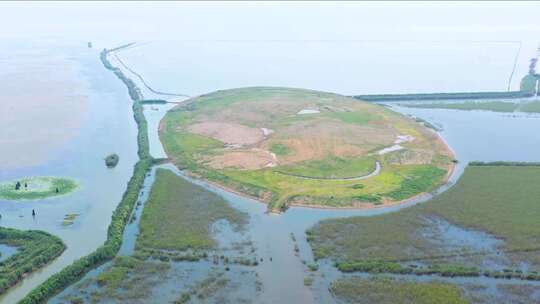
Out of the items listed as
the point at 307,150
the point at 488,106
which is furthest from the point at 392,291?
the point at 488,106

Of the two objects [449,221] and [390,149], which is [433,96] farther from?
[449,221]

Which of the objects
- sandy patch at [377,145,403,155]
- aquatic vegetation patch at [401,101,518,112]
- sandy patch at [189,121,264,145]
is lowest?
sandy patch at [189,121,264,145]

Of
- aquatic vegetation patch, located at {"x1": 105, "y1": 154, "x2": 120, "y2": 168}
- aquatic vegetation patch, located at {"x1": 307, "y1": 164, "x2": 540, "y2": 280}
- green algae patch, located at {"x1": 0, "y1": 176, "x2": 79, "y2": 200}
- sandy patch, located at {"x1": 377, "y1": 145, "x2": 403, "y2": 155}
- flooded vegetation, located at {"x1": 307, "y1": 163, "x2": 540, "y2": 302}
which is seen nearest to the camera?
flooded vegetation, located at {"x1": 307, "y1": 163, "x2": 540, "y2": 302}

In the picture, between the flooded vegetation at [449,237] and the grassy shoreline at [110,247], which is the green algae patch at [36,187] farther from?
the flooded vegetation at [449,237]

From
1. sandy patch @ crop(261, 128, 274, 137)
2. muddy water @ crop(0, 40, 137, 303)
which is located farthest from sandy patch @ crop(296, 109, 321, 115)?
muddy water @ crop(0, 40, 137, 303)

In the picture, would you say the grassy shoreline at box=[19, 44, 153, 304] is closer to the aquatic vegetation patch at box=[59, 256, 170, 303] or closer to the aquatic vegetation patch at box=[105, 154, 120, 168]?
the aquatic vegetation patch at box=[59, 256, 170, 303]

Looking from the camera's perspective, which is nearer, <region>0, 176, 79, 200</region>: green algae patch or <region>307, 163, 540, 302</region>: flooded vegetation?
<region>307, 163, 540, 302</region>: flooded vegetation
